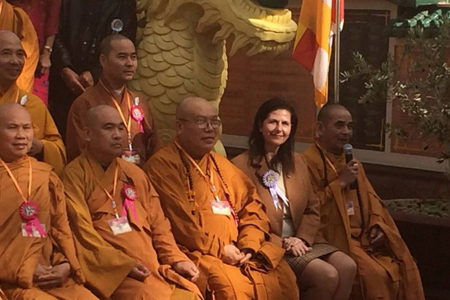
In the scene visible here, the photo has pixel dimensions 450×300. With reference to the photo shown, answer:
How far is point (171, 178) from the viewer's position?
5023mm

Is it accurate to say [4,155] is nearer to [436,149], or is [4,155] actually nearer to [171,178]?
[171,178]

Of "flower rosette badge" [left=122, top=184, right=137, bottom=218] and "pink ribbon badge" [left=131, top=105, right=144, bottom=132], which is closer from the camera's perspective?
"flower rosette badge" [left=122, top=184, right=137, bottom=218]

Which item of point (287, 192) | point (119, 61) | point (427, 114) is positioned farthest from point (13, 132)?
point (427, 114)

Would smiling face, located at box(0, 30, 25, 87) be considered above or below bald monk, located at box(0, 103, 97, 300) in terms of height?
above

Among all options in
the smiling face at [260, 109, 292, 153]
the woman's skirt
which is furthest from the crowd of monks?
the smiling face at [260, 109, 292, 153]

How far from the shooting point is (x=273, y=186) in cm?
543

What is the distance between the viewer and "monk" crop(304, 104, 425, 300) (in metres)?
5.50

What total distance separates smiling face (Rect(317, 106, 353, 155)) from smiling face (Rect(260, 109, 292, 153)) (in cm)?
31

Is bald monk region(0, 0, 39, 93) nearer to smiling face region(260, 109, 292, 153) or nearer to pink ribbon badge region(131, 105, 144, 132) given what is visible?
pink ribbon badge region(131, 105, 144, 132)

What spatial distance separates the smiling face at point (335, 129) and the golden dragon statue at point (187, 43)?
0.60 meters

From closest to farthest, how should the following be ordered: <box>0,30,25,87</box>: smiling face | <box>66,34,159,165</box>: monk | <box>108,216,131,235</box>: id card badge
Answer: <box>108,216,131,235</box>: id card badge < <box>0,30,25,87</box>: smiling face < <box>66,34,159,165</box>: monk

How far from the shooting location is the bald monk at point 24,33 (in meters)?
5.27

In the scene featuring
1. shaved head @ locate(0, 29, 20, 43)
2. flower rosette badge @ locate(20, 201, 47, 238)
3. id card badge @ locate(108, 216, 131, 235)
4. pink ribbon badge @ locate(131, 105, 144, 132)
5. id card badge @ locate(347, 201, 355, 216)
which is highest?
shaved head @ locate(0, 29, 20, 43)

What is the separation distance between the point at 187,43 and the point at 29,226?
5.67ft
